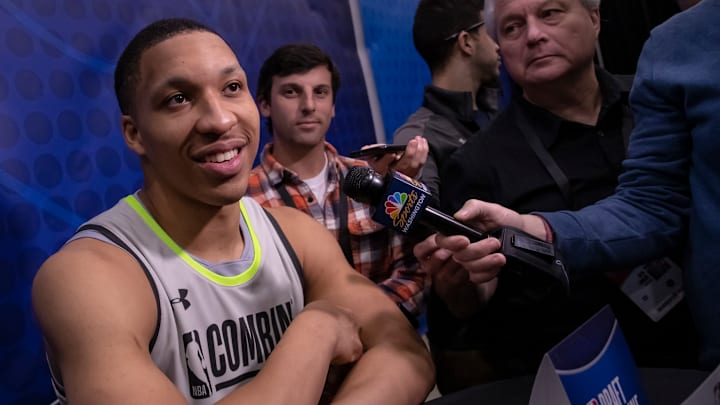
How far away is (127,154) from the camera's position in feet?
6.30

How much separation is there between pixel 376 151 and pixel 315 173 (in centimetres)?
56

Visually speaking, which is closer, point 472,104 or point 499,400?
point 499,400

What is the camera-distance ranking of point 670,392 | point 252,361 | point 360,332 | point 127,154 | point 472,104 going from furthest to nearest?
1. point 472,104
2. point 127,154
3. point 360,332
4. point 252,361
5. point 670,392

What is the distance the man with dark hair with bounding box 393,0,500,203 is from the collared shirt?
50cm

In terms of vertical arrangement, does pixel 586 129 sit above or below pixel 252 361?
above

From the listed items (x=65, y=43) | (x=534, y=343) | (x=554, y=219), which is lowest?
(x=534, y=343)

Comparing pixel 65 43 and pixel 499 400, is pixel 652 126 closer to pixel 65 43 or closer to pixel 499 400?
pixel 499 400

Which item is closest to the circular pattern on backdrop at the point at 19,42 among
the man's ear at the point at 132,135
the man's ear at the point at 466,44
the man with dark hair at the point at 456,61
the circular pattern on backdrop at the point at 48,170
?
the circular pattern on backdrop at the point at 48,170

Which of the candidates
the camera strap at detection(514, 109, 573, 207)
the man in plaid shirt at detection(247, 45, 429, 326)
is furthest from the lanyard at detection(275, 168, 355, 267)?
the camera strap at detection(514, 109, 573, 207)

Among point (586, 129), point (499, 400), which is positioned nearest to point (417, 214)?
point (499, 400)

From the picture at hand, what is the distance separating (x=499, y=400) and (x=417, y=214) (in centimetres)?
35

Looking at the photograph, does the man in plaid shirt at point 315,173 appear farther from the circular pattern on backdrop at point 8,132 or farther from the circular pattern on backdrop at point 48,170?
the circular pattern on backdrop at point 8,132

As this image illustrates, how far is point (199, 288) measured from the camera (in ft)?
3.98

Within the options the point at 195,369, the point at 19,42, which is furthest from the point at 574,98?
the point at 19,42
